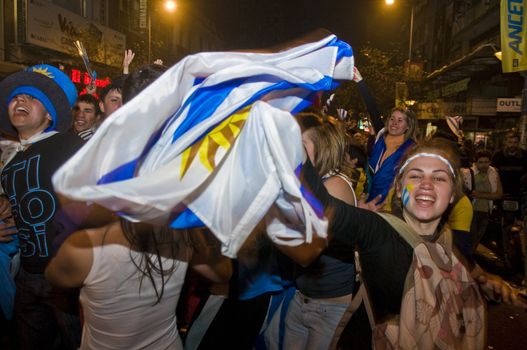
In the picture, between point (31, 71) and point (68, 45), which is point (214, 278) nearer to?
point (31, 71)

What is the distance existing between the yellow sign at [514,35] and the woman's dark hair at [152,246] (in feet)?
24.5

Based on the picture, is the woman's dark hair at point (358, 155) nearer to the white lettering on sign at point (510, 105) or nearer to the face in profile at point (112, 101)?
the face in profile at point (112, 101)

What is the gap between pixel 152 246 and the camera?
1.89 metres

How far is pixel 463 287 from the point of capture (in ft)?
6.74

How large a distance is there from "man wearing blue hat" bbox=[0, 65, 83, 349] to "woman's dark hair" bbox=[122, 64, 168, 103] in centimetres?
102

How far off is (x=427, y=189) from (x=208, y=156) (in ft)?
4.35

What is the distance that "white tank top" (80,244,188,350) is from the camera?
179cm

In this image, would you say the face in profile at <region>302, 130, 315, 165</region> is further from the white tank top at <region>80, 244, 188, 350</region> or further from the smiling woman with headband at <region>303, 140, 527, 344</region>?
the white tank top at <region>80, 244, 188, 350</region>

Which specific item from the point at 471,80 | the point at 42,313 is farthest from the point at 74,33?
the point at 471,80

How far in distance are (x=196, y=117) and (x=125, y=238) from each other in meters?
0.61

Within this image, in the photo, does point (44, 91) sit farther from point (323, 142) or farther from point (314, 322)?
point (314, 322)

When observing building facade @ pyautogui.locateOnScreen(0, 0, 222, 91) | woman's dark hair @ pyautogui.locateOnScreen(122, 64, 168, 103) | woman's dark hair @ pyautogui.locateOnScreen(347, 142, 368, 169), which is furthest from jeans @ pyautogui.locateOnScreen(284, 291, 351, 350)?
building facade @ pyautogui.locateOnScreen(0, 0, 222, 91)

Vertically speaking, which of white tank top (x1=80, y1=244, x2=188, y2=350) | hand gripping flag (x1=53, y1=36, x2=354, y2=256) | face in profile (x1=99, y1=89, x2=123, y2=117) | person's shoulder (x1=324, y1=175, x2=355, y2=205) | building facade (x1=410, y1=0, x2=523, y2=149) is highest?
building facade (x1=410, y1=0, x2=523, y2=149)

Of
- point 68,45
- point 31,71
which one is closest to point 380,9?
point 68,45
